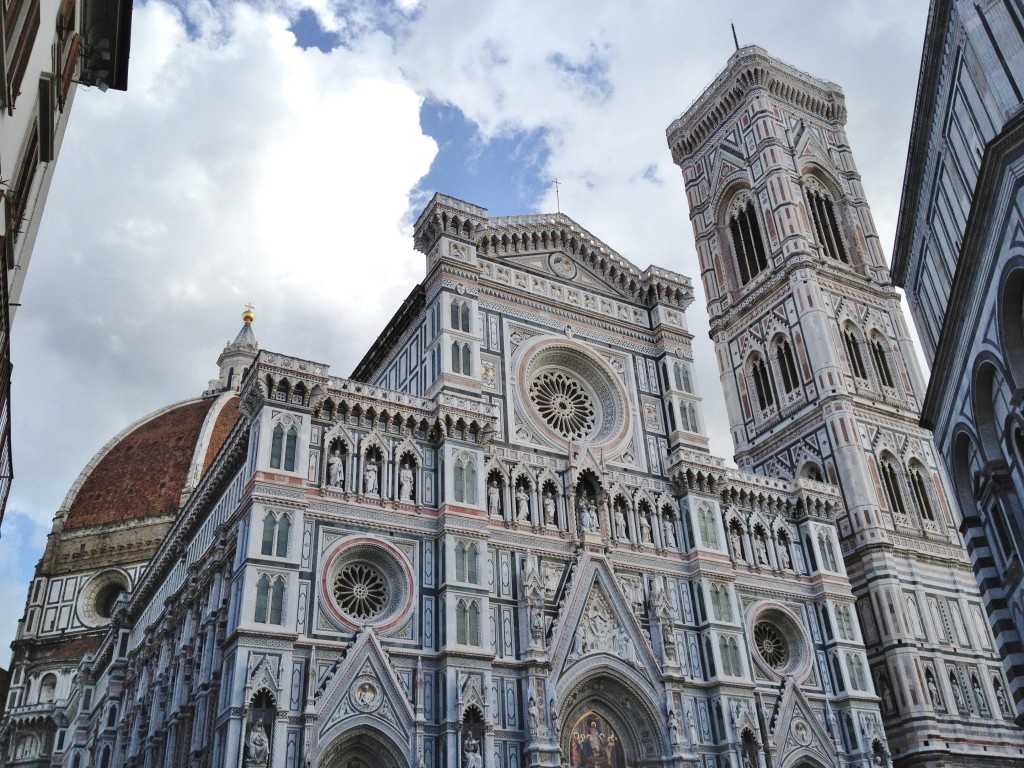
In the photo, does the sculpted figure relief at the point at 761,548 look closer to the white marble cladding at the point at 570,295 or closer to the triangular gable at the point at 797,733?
the triangular gable at the point at 797,733

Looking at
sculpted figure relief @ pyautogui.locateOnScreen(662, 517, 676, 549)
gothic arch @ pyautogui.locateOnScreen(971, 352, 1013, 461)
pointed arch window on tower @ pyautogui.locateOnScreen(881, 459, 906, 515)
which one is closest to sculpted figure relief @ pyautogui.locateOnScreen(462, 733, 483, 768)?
sculpted figure relief @ pyautogui.locateOnScreen(662, 517, 676, 549)

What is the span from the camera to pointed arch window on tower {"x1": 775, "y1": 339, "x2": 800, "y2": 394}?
40.4m

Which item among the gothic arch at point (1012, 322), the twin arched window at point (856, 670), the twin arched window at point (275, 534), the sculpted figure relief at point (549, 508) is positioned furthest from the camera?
the twin arched window at point (856, 670)

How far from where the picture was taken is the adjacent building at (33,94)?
9.02 m

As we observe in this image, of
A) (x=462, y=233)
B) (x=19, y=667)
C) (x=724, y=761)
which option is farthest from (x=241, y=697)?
(x=19, y=667)

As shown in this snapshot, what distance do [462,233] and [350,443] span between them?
9.28 m

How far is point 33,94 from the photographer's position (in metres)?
10.1

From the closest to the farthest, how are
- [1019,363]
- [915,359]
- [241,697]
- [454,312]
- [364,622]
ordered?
[1019,363]
[241,697]
[364,622]
[454,312]
[915,359]

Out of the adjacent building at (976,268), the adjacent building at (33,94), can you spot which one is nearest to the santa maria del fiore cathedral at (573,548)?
the adjacent building at (976,268)

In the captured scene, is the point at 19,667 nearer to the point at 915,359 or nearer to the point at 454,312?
the point at 454,312

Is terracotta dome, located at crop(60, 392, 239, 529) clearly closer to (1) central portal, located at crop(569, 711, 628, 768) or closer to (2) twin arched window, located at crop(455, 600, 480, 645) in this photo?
(2) twin arched window, located at crop(455, 600, 480, 645)

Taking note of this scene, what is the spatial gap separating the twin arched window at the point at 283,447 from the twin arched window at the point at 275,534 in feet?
4.65

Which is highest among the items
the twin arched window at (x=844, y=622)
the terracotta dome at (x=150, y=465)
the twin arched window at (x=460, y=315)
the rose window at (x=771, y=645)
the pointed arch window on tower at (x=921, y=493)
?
the terracotta dome at (x=150, y=465)

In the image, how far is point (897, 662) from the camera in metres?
32.3
